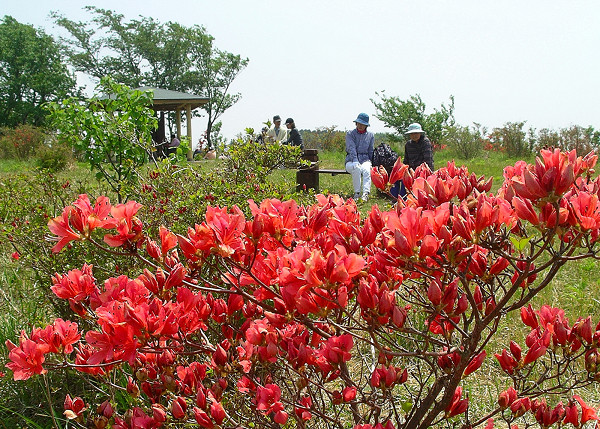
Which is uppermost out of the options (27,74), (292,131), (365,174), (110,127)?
(27,74)

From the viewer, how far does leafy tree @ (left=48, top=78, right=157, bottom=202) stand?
3947 mm

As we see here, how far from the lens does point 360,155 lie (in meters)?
8.09

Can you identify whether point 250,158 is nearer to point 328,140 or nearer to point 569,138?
point 569,138

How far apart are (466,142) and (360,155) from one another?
9011 millimetres

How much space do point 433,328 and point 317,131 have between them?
2089 cm

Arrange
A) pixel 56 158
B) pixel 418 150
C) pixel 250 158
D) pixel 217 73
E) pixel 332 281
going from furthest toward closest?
pixel 217 73 → pixel 56 158 → pixel 418 150 → pixel 250 158 → pixel 332 281

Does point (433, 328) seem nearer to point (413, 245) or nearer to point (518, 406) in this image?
point (518, 406)

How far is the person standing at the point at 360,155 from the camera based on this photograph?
793cm

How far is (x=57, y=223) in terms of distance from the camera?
3.41ft

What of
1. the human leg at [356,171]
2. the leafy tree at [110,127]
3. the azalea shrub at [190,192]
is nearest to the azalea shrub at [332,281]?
the azalea shrub at [190,192]

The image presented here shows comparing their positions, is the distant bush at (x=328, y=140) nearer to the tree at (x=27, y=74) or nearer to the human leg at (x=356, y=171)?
the human leg at (x=356, y=171)

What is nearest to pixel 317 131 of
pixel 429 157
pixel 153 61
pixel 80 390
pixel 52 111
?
pixel 429 157

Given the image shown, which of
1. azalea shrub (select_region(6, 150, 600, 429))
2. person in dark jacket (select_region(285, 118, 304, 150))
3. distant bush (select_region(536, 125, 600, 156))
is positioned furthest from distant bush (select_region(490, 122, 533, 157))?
azalea shrub (select_region(6, 150, 600, 429))

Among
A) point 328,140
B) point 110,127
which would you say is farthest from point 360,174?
point 328,140
